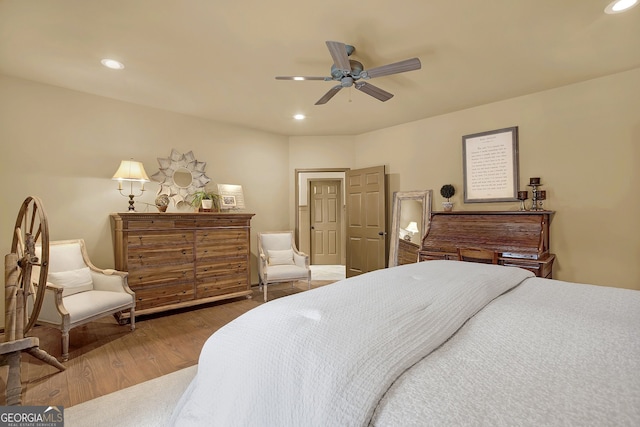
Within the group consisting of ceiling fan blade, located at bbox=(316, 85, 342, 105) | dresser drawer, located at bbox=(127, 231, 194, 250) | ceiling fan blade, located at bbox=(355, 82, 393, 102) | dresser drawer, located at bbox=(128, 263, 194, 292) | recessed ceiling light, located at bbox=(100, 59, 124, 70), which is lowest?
dresser drawer, located at bbox=(128, 263, 194, 292)

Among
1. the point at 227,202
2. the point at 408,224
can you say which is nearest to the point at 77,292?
the point at 227,202

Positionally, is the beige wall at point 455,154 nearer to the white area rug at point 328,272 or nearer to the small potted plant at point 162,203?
the small potted plant at point 162,203

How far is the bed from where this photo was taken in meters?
0.65

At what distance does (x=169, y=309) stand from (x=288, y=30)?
10.5ft

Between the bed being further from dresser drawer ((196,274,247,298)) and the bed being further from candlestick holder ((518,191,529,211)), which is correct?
dresser drawer ((196,274,247,298))

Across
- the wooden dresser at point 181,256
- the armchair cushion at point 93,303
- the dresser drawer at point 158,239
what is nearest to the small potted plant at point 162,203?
the wooden dresser at point 181,256

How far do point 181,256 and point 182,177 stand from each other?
3.93ft

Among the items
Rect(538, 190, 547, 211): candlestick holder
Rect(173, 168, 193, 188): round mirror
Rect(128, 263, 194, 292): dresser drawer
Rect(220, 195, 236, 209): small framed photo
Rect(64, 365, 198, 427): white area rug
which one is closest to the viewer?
Rect(64, 365, 198, 427): white area rug

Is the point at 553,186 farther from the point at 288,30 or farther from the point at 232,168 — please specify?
the point at 232,168

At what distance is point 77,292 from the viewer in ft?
9.51

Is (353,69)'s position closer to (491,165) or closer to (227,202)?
(491,165)

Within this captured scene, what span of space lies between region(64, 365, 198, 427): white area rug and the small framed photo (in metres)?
2.64

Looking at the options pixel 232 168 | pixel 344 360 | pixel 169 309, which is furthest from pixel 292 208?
pixel 344 360

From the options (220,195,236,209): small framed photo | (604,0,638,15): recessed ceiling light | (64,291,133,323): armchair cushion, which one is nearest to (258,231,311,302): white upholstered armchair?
(220,195,236,209): small framed photo
